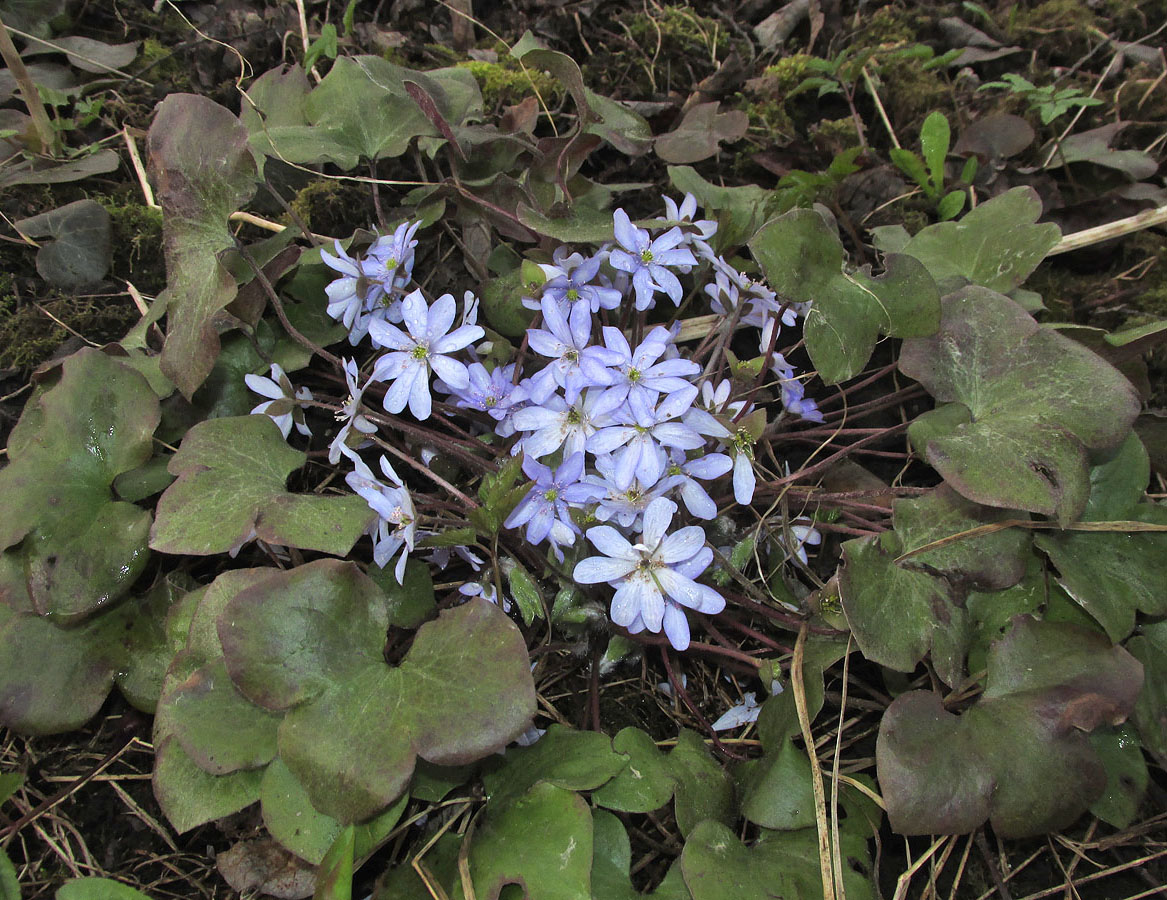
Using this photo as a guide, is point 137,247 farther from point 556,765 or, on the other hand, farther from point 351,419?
point 556,765

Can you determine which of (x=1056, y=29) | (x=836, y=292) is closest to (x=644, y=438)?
(x=836, y=292)

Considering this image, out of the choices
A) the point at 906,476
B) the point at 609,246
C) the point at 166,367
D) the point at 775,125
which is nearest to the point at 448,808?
the point at 166,367

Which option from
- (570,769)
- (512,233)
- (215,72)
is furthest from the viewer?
(215,72)

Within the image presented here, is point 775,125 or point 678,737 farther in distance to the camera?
point 775,125

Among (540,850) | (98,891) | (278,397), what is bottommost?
(98,891)

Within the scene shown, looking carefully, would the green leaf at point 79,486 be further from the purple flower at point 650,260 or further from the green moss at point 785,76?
the green moss at point 785,76

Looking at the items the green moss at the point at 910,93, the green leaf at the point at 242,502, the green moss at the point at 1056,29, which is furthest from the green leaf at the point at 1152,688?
the green moss at the point at 1056,29

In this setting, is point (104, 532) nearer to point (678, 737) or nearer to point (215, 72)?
point (678, 737)
